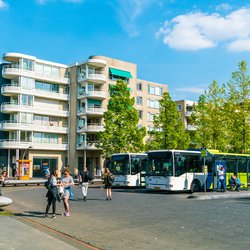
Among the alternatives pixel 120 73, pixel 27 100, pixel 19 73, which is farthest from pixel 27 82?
pixel 120 73

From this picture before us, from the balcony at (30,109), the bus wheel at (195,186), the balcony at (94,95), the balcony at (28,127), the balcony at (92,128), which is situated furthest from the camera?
the balcony at (94,95)

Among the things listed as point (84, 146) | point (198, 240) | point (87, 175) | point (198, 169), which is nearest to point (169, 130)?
point (84, 146)

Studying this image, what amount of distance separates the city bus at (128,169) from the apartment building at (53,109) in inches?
947

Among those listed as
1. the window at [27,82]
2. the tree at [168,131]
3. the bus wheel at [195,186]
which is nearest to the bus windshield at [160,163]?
the bus wheel at [195,186]

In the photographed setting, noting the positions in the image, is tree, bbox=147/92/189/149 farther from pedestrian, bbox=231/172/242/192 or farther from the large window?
the large window

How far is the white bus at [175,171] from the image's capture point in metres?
22.9

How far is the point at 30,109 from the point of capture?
172 feet

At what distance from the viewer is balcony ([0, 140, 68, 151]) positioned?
165 ft

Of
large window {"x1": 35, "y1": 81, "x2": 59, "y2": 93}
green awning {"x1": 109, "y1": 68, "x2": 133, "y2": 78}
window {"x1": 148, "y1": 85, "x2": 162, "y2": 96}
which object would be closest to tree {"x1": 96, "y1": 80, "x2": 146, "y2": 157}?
green awning {"x1": 109, "y1": 68, "x2": 133, "y2": 78}

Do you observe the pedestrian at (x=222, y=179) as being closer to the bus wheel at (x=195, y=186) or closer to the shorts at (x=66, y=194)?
the bus wheel at (x=195, y=186)

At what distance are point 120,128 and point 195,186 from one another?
19440 millimetres

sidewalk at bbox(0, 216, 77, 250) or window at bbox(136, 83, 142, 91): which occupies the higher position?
window at bbox(136, 83, 142, 91)

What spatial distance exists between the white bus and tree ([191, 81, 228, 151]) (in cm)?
1578

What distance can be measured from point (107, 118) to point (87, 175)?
2382 centimetres
